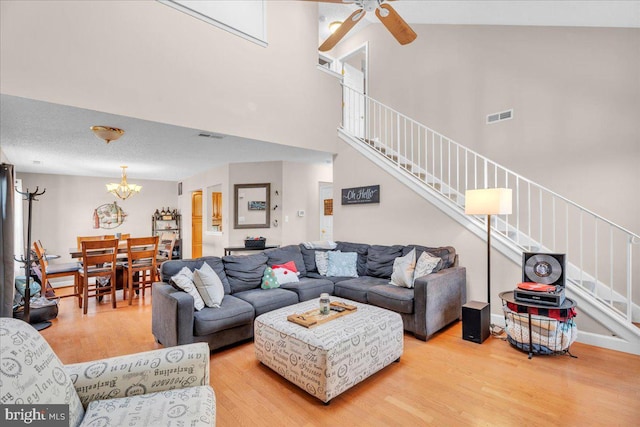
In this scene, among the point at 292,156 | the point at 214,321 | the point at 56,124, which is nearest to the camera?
the point at 214,321

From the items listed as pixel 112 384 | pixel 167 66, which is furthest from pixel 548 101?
pixel 112 384

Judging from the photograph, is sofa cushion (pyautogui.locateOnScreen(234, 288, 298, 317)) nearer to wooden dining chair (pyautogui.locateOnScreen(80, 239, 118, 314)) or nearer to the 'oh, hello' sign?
the 'oh, hello' sign

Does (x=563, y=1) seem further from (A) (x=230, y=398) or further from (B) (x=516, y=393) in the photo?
(A) (x=230, y=398)

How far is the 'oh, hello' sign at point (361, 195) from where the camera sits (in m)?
4.85

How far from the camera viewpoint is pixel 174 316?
2721 mm

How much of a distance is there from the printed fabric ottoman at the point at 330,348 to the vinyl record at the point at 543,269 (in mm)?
1534

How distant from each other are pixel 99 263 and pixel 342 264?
360 cm

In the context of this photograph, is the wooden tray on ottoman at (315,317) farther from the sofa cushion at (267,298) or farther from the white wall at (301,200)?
Result: the white wall at (301,200)

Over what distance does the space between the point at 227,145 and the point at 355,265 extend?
2642 millimetres

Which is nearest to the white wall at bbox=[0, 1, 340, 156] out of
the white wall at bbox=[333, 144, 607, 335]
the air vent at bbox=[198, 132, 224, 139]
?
the air vent at bbox=[198, 132, 224, 139]

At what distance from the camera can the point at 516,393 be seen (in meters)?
2.24

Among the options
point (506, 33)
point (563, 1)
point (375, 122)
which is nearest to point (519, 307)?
point (563, 1)

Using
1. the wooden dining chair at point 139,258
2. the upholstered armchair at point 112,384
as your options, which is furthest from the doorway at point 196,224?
the upholstered armchair at point 112,384

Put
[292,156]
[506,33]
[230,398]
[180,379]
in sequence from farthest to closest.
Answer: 1. [292,156]
2. [506,33]
3. [230,398]
4. [180,379]
